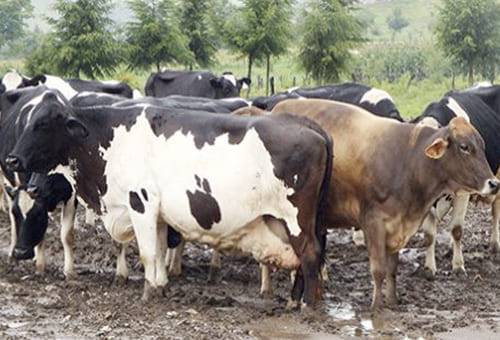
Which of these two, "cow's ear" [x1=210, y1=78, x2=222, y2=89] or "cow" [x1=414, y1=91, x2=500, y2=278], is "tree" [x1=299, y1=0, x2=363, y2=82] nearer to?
"cow's ear" [x1=210, y1=78, x2=222, y2=89]

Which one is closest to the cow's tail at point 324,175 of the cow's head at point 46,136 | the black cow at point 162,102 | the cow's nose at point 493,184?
the cow's nose at point 493,184

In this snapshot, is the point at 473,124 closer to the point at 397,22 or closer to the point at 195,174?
the point at 195,174

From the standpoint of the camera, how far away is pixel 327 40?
32750mm

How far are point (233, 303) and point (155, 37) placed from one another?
82.8ft

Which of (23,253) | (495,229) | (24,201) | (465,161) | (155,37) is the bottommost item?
(495,229)

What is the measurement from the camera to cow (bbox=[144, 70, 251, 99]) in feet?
72.5

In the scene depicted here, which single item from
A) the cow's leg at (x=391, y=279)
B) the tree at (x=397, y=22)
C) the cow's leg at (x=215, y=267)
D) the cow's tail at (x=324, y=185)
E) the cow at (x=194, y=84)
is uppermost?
the cow's tail at (x=324, y=185)

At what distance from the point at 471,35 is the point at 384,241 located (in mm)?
25394

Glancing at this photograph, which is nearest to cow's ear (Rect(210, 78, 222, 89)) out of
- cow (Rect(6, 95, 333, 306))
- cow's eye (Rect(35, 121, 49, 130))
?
cow (Rect(6, 95, 333, 306))

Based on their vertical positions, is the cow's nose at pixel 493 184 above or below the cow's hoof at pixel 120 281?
above

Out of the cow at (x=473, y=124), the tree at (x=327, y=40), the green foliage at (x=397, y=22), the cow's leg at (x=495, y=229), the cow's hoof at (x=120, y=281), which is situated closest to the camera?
the cow's hoof at (x=120, y=281)

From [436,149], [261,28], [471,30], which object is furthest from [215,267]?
[471,30]

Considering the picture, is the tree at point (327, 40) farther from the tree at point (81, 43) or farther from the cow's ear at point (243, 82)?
the cow's ear at point (243, 82)

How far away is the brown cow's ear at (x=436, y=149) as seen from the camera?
928 cm
